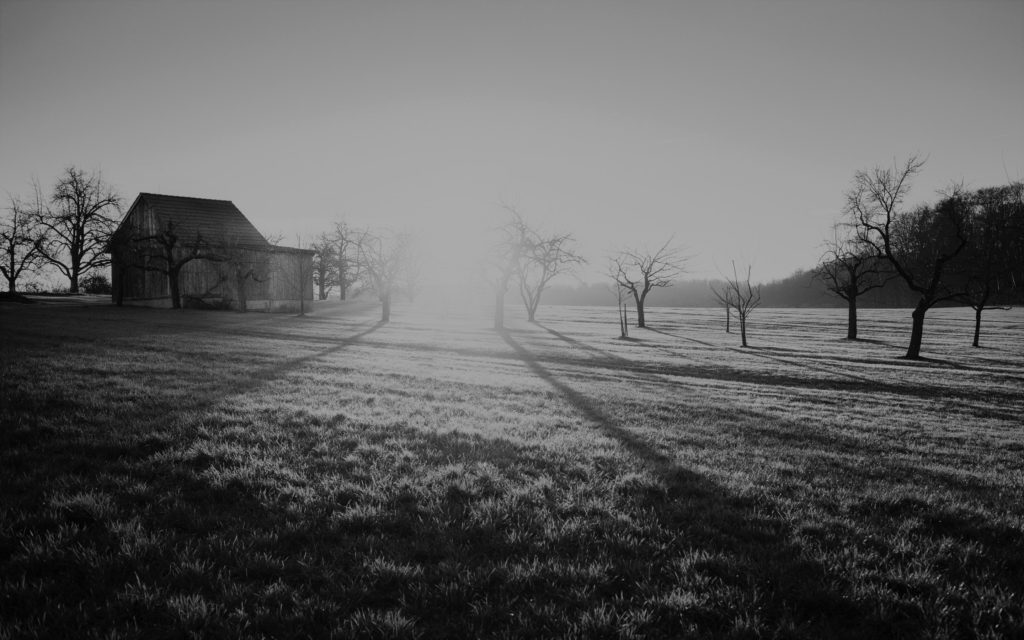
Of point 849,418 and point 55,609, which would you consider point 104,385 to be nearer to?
point 55,609

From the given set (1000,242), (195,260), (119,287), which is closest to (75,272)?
(119,287)

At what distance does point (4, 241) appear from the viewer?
49375 millimetres

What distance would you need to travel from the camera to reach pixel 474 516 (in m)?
4.68

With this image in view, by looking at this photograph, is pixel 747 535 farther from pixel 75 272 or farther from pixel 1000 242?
pixel 1000 242

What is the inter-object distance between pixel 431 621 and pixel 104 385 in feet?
34.5

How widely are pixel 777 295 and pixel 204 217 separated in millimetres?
103877

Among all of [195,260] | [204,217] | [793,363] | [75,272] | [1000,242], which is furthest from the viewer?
[1000,242]

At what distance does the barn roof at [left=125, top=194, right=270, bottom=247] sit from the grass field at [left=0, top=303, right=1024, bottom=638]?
36429mm

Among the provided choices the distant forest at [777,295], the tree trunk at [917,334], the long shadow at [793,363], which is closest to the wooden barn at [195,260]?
the distant forest at [777,295]

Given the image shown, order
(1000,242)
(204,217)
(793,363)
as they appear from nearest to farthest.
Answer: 1. (793,363)
2. (204,217)
3. (1000,242)

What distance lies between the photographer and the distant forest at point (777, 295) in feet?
257

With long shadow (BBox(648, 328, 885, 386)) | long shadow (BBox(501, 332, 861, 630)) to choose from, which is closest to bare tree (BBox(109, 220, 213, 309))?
long shadow (BBox(648, 328, 885, 386))

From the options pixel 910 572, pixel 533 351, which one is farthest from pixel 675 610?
pixel 533 351

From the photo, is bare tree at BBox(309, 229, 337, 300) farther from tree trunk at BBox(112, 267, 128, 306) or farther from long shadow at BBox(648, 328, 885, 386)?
long shadow at BBox(648, 328, 885, 386)
